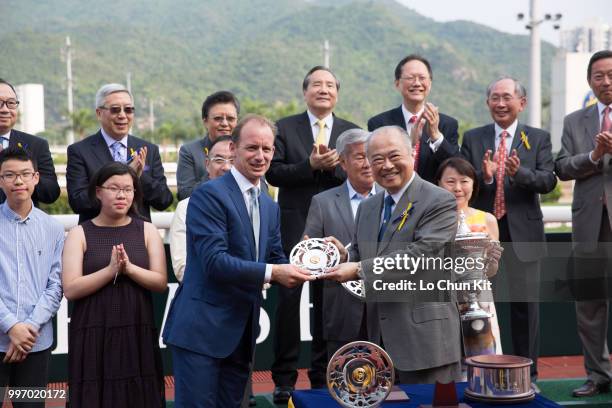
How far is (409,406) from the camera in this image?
3393 millimetres

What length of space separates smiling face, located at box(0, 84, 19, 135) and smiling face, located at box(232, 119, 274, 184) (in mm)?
1982

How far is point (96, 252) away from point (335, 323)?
1376 millimetres

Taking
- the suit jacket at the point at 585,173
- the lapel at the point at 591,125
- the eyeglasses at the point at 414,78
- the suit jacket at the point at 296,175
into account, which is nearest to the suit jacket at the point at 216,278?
the suit jacket at the point at 296,175

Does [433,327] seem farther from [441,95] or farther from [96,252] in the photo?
[441,95]

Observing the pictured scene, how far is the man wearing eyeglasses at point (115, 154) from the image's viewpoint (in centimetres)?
520

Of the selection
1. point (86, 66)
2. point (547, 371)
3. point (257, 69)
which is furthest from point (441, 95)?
point (547, 371)

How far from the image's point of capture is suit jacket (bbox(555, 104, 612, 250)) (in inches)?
220

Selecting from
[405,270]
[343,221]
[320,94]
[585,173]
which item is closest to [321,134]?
[320,94]

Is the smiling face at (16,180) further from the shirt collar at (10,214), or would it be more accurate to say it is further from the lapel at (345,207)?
the lapel at (345,207)

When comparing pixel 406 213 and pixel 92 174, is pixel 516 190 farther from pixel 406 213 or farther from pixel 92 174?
pixel 92 174

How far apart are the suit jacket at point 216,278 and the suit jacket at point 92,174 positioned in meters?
1.26

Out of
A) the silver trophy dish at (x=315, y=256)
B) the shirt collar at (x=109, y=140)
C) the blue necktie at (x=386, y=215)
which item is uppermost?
the shirt collar at (x=109, y=140)

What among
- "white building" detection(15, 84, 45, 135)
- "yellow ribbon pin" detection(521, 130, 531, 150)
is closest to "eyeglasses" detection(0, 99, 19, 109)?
"yellow ribbon pin" detection(521, 130, 531, 150)

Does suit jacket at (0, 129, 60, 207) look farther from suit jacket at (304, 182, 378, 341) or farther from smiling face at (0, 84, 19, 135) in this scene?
suit jacket at (304, 182, 378, 341)
